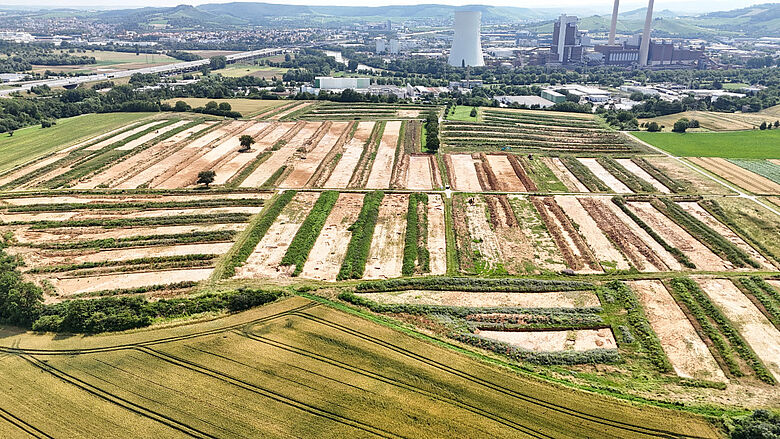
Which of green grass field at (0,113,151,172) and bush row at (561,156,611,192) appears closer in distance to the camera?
bush row at (561,156,611,192)

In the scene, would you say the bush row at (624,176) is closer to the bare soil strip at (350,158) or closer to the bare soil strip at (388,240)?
the bare soil strip at (388,240)

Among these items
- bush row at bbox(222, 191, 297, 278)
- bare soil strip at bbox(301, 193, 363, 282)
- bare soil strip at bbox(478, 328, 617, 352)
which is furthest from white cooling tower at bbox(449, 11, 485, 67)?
bare soil strip at bbox(478, 328, 617, 352)

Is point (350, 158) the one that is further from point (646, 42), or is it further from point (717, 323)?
point (646, 42)

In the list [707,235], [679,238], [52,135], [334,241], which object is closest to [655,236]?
[679,238]

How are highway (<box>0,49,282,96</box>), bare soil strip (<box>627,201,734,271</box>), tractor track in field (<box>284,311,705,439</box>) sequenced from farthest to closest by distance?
highway (<box>0,49,282,96</box>) → bare soil strip (<box>627,201,734,271</box>) → tractor track in field (<box>284,311,705,439</box>)

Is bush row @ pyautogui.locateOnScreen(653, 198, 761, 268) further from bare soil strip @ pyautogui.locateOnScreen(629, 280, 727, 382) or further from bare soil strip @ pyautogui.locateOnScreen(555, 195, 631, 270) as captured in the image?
bare soil strip @ pyautogui.locateOnScreen(629, 280, 727, 382)

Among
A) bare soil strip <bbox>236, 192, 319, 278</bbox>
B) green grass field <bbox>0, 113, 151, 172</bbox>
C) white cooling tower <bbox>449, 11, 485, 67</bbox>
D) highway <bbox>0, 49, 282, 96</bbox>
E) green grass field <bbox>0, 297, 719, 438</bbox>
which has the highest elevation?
white cooling tower <bbox>449, 11, 485, 67</bbox>
